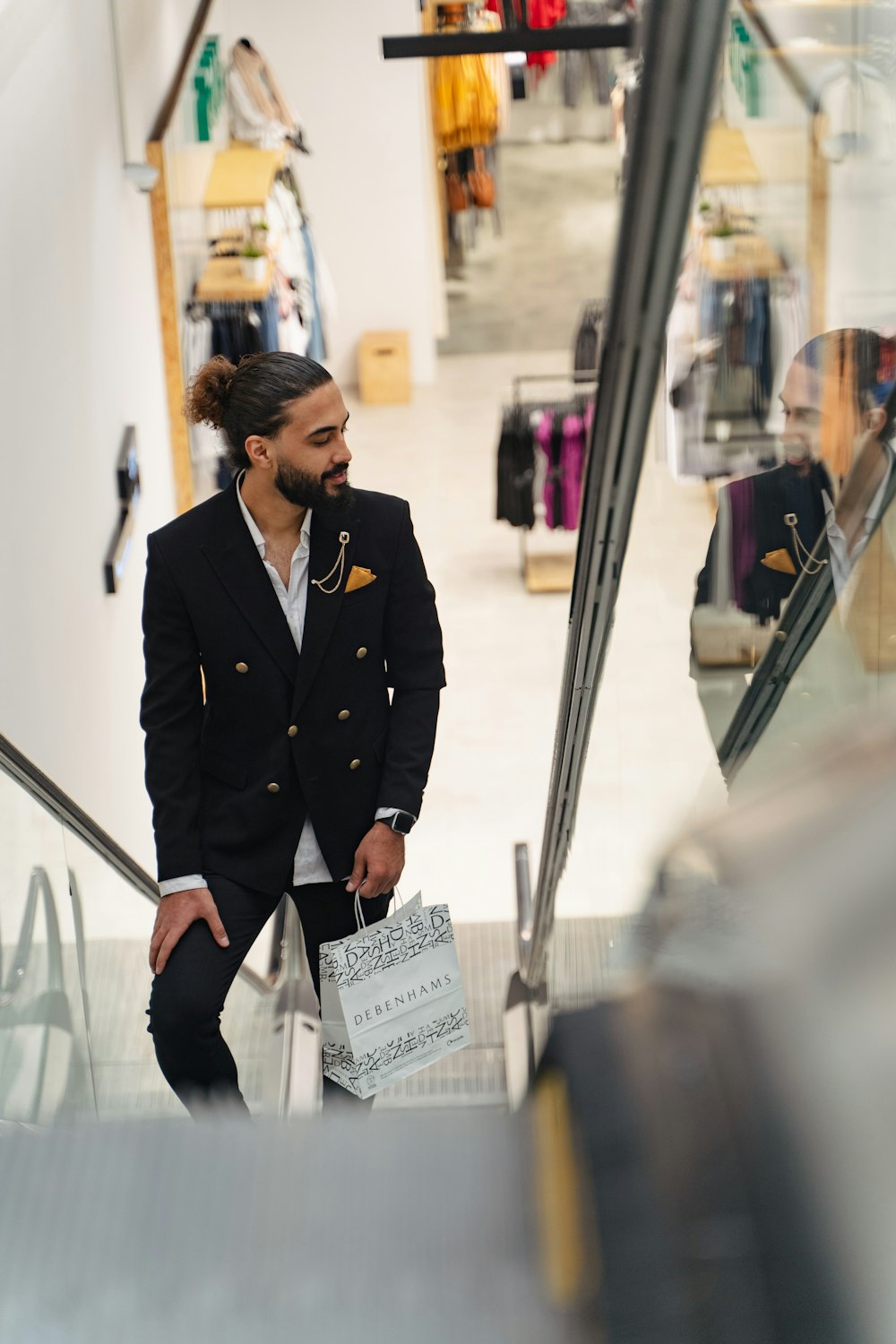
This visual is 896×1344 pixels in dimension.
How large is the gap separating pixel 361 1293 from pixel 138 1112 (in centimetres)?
255

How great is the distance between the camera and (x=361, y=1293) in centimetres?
87

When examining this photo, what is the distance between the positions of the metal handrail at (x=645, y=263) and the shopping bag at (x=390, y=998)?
0.96 metres

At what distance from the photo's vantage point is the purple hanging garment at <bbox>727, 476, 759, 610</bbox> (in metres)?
2.27

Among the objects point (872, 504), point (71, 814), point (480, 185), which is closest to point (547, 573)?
point (480, 185)

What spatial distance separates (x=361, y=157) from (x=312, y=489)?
31.4 ft

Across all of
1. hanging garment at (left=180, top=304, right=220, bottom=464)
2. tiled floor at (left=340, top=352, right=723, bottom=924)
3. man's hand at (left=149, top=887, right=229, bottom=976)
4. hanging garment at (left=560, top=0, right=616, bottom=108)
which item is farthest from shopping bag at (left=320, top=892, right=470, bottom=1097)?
hanging garment at (left=560, top=0, right=616, bottom=108)

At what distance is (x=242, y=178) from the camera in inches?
341

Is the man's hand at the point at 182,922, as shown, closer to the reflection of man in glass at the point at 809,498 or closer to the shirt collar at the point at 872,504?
the reflection of man in glass at the point at 809,498

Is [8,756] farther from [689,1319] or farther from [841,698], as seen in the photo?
[689,1319]

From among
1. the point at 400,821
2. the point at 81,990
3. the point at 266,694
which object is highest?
the point at 266,694

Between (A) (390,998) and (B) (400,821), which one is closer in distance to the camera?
(A) (390,998)

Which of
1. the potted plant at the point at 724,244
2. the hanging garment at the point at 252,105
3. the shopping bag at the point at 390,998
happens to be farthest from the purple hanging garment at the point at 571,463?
the shopping bag at the point at 390,998

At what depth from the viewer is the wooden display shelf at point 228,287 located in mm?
7965

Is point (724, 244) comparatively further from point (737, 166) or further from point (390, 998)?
point (390, 998)
